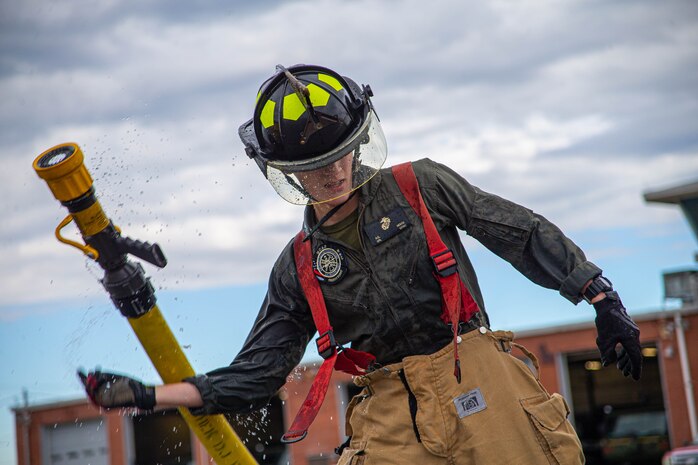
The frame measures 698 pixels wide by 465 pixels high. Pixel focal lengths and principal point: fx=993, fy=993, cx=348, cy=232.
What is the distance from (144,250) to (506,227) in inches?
55.1

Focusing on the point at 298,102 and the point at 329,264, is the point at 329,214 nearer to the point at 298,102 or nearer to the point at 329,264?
the point at 329,264

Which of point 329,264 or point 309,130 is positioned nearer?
point 309,130

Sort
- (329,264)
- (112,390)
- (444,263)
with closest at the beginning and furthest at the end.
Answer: (112,390) < (444,263) < (329,264)

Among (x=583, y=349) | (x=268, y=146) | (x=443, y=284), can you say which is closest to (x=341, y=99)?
(x=268, y=146)

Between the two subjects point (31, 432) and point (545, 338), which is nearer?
point (545, 338)

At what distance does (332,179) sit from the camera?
154 inches

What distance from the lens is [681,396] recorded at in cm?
2478

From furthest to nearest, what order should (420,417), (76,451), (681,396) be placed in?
(76,451) < (681,396) < (420,417)

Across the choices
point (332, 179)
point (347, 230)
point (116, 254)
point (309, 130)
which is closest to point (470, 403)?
point (347, 230)

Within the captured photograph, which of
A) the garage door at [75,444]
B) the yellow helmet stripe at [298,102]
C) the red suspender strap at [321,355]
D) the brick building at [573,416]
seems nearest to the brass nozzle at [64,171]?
the yellow helmet stripe at [298,102]

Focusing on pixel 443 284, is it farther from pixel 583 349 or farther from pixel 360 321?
pixel 583 349

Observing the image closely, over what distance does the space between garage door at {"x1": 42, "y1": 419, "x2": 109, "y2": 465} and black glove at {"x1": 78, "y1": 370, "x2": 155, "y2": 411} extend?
21396 millimetres

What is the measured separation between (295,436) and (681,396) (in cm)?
2285

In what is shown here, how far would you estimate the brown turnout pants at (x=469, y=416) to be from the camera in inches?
144
